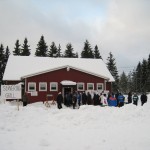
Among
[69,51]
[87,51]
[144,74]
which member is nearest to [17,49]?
[69,51]

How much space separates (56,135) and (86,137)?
52.3 inches

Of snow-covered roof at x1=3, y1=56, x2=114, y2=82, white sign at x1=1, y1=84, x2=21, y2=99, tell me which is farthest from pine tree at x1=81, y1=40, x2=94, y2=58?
white sign at x1=1, y1=84, x2=21, y2=99

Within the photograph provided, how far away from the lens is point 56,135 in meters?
10.8

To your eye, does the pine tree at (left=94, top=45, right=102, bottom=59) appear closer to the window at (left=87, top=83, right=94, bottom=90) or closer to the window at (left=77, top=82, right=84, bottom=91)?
the window at (left=87, top=83, right=94, bottom=90)

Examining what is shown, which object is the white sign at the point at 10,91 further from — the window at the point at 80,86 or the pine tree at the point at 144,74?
the pine tree at the point at 144,74

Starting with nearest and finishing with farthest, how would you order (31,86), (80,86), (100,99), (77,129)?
1. (77,129)
2. (100,99)
3. (31,86)
4. (80,86)

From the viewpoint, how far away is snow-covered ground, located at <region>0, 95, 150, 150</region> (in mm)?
8887

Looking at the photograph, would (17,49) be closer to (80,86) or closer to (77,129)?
(80,86)

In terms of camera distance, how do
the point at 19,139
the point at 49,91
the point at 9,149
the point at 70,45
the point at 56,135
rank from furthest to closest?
the point at 70,45, the point at 49,91, the point at 56,135, the point at 19,139, the point at 9,149

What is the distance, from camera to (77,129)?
1234 cm

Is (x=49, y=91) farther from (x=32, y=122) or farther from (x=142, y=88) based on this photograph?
(x=142, y=88)

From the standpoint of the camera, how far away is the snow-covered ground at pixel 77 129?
8.89 meters

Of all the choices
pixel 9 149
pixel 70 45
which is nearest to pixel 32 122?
pixel 9 149

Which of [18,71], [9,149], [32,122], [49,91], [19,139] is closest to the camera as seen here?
[9,149]
